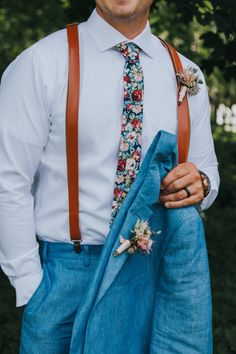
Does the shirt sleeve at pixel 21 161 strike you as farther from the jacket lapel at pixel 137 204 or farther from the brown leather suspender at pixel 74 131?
the jacket lapel at pixel 137 204

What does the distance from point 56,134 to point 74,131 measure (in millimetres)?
79

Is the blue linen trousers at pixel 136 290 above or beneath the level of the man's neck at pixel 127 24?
beneath

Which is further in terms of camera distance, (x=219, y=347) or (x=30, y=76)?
(x=219, y=347)

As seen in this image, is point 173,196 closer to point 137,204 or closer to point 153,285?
point 137,204

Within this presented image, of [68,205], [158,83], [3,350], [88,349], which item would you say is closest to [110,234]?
[68,205]

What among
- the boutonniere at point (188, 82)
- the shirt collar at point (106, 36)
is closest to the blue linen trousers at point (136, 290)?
the boutonniere at point (188, 82)

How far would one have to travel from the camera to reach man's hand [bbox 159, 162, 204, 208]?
2.46m

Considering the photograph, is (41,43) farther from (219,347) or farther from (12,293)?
(12,293)

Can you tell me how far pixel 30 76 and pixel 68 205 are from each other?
0.44 meters

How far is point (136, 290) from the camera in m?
2.51

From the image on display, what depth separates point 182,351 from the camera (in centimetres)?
246

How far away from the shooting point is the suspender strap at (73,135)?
7.94ft

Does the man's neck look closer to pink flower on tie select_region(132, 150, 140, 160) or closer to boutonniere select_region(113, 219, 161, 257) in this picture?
pink flower on tie select_region(132, 150, 140, 160)

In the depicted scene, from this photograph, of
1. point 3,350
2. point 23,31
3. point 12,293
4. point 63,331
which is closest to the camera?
point 63,331
